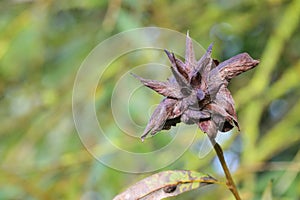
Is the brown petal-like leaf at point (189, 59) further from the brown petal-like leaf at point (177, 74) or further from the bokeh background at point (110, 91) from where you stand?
the bokeh background at point (110, 91)

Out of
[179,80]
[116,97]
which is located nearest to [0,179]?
[116,97]

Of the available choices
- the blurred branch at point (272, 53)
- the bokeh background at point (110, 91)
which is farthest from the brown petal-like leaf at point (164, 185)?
the blurred branch at point (272, 53)

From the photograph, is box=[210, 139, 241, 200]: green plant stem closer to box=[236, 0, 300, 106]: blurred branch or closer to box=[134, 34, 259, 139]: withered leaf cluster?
box=[134, 34, 259, 139]: withered leaf cluster

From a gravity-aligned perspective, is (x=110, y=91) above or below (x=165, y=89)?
above

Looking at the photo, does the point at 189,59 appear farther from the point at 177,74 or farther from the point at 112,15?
the point at 112,15

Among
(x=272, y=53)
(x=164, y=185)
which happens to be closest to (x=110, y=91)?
(x=272, y=53)

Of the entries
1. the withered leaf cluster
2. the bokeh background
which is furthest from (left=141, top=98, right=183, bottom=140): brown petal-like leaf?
the bokeh background
